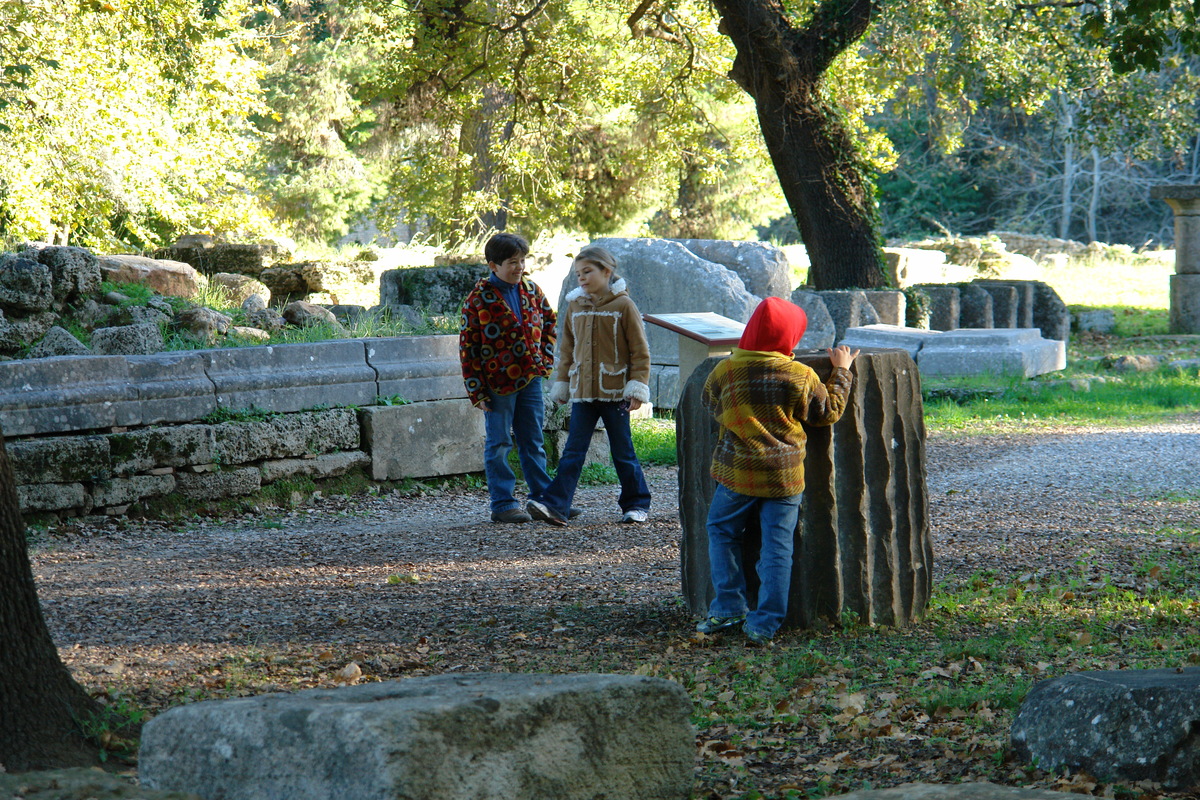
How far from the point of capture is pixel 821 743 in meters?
3.42

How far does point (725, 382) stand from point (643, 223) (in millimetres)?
23385

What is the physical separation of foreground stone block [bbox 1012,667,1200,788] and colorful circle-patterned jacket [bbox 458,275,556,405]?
13.5 feet

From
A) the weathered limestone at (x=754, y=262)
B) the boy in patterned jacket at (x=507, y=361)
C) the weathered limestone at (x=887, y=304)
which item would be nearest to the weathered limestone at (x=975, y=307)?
the weathered limestone at (x=887, y=304)

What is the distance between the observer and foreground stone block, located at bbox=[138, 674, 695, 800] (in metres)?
2.32

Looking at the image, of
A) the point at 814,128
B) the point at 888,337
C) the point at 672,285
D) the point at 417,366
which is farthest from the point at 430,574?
the point at 814,128

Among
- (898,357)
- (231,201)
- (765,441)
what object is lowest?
(765,441)

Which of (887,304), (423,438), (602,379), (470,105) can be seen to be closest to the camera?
(602,379)

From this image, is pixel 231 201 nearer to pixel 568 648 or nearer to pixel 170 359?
pixel 170 359

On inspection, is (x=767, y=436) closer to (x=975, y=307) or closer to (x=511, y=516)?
(x=511, y=516)

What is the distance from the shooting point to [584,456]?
682 centimetres

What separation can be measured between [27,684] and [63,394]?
3990 mm

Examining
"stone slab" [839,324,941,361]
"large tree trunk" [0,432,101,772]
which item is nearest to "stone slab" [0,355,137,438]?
"large tree trunk" [0,432,101,772]

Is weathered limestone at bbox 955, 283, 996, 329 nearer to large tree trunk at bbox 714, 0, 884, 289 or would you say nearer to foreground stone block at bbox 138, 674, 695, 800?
large tree trunk at bbox 714, 0, 884, 289

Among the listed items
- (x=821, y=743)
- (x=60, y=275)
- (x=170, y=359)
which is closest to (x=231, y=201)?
Result: (x=60, y=275)
